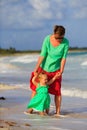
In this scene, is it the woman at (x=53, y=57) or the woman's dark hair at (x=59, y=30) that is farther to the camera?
the woman at (x=53, y=57)

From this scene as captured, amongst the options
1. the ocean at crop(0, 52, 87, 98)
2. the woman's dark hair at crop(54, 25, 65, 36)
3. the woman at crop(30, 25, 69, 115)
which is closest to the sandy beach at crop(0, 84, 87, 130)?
the woman at crop(30, 25, 69, 115)

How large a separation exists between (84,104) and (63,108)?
787 millimetres

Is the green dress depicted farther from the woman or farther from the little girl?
the woman

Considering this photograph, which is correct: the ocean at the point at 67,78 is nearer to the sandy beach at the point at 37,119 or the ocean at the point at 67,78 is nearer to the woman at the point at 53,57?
the sandy beach at the point at 37,119

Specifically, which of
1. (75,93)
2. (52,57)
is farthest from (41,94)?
(75,93)

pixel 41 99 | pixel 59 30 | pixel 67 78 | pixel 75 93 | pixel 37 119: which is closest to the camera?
pixel 37 119

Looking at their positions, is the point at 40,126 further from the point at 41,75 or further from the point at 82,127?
the point at 41,75

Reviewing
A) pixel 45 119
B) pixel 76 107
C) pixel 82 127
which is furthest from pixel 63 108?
pixel 82 127

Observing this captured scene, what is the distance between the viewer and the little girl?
765 cm

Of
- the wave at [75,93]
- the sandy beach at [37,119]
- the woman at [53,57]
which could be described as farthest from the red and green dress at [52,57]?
the wave at [75,93]

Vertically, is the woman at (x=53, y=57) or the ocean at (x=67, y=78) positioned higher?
the woman at (x=53, y=57)

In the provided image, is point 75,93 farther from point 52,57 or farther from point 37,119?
point 37,119

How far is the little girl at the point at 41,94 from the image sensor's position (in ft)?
25.1

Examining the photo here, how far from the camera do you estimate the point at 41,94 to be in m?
7.71
